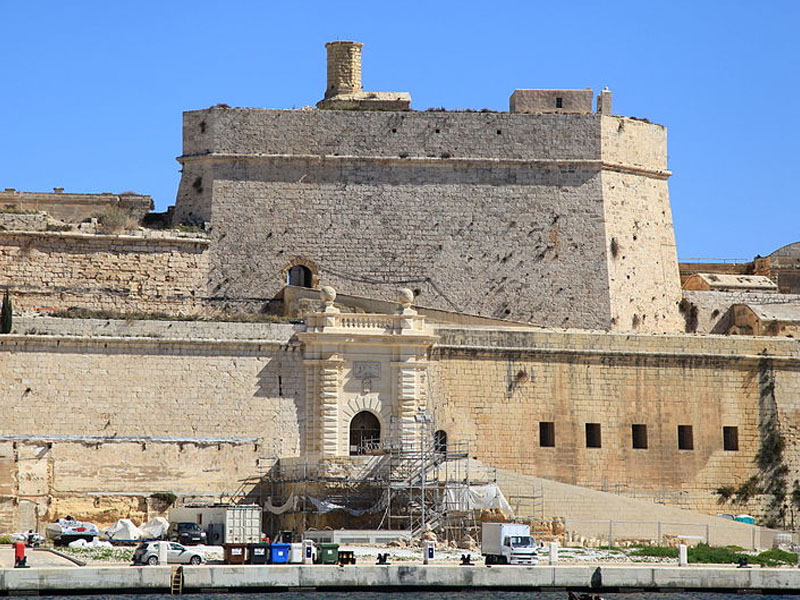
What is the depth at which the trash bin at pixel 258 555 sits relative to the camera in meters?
33.5

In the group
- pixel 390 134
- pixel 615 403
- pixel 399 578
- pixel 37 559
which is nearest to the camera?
pixel 399 578

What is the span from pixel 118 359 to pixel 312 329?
4390 mm

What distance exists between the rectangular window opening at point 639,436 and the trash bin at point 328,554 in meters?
11.8

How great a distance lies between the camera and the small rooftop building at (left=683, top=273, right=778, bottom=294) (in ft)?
167

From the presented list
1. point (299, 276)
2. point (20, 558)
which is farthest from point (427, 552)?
point (299, 276)

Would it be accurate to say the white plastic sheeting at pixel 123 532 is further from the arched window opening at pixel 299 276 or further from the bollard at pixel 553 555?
the arched window opening at pixel 299 276

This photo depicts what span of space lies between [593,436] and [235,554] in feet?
41.3

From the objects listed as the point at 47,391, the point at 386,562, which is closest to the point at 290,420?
the point at 47,391

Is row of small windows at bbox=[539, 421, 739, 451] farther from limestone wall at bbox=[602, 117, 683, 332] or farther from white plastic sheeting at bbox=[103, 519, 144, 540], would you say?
white plastic sheeting at bbox=[103, 519, 144, 540]

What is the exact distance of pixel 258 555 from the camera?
33.6m

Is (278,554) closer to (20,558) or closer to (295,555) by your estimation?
(295,555)

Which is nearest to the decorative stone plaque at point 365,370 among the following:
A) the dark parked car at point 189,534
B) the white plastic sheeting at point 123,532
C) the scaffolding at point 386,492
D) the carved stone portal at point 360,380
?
the carved stone portal at point 360,380

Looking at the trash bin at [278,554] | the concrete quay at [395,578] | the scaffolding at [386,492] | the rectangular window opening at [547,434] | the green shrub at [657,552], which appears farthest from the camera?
the rectangular window opening at [547,434]

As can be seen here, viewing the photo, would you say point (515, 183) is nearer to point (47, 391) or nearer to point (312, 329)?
point (312, 329)
